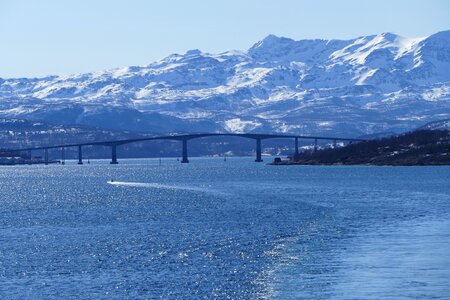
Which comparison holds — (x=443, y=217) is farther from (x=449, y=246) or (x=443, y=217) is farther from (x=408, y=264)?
(x=408, y=264)

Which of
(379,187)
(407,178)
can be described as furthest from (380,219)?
(407,178)

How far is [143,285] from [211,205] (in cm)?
4890

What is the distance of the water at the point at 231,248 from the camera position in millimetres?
46188

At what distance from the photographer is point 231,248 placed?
59.0m

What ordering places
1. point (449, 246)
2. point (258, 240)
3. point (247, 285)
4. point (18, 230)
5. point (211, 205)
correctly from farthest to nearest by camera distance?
point (211, 205)
point (18, 230)
point (258, 240)
point (449, 246)
point (247, 285)

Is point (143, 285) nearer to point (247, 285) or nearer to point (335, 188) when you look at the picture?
point (247, 285)

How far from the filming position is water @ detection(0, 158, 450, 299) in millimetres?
46188

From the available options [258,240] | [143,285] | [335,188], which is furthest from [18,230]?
[335,188]

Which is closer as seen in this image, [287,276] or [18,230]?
[287,276]

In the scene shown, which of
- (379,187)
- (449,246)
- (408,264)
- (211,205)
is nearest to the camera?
(408,264)

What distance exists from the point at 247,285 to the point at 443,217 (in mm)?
31140

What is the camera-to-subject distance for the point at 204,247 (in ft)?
196

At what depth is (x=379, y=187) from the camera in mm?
122000

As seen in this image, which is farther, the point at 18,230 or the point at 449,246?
the point at 18,230
